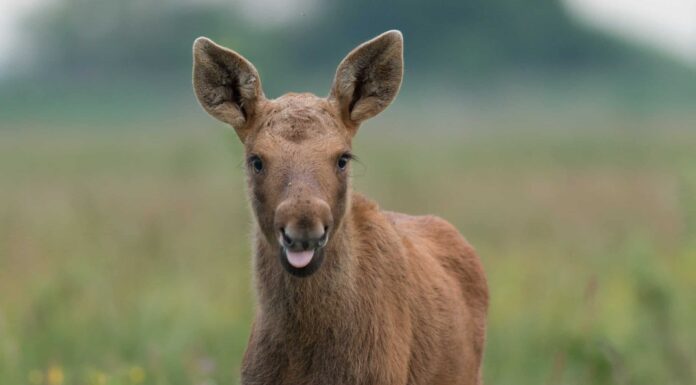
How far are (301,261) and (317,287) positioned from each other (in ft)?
2.32

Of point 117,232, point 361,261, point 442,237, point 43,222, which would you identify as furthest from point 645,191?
point 361,261

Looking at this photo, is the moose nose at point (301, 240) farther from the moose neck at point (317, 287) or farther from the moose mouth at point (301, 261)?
the moose neck at point (317, 287)

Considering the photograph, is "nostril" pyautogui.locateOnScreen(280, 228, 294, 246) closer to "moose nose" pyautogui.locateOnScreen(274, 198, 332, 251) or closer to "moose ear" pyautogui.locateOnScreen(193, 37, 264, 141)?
"moose nose" pyautogui.locateOnScreen(274, 198, 332, 251)

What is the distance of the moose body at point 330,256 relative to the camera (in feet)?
24.3

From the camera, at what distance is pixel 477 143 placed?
36.2m

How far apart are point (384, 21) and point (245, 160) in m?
49.4

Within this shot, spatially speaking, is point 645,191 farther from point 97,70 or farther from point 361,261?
point 97,70

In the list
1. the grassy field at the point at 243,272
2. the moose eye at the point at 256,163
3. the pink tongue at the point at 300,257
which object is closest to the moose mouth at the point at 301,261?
the pink tongue at the point at 300,257

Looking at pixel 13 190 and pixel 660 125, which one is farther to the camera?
pixel 660 125

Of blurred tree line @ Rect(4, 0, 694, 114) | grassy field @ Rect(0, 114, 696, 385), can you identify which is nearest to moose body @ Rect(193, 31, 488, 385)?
grassy field @ Rect(0, 114, 696, 385)

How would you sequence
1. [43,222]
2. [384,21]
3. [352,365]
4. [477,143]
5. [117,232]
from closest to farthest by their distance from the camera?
1. [352,365]
2. [117,232]
3. [43,222]
4. [477,143]
5. [384,21]

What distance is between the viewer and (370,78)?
8.06 meters

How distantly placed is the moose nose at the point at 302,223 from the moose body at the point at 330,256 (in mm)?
18

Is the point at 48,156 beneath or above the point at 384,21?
beneath
